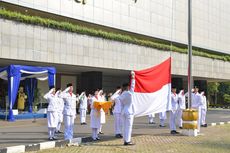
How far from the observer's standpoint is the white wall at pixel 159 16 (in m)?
27.5

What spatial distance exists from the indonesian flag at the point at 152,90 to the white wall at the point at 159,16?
40.5ft

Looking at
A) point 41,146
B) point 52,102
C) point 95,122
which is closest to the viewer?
point 41,146

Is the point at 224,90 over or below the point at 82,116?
over

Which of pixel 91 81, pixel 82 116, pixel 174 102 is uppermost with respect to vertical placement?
pixel 91 81

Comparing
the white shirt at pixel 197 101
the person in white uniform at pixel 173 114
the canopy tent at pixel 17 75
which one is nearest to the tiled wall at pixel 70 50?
the canopy tent at pixel 17 75

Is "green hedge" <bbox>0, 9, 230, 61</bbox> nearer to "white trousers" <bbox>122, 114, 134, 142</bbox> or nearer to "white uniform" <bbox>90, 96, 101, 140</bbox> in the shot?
"white uniform" <bbox>90, 96, 101, 140</bbox>

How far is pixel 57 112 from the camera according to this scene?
548 inches

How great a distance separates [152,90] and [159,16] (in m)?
23.3

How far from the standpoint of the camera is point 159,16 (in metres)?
36.7

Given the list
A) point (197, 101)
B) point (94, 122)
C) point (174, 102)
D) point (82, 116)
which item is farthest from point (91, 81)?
point (94, 122)

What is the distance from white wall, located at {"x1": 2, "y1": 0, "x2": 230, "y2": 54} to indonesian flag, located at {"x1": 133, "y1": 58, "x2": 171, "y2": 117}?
485 inches

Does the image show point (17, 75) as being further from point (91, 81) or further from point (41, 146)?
point (91, 81)

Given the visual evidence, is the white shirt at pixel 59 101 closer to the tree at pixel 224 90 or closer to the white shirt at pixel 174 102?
the white shirt at pixel 174 102

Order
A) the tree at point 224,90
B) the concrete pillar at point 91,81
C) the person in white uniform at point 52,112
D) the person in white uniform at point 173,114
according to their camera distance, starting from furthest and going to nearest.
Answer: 1. the tree at point 224,90
2. the concrete pillar at point 91,81
3. the person in white uniform at point 173,114
4. the person in white uniform at point 52,112
